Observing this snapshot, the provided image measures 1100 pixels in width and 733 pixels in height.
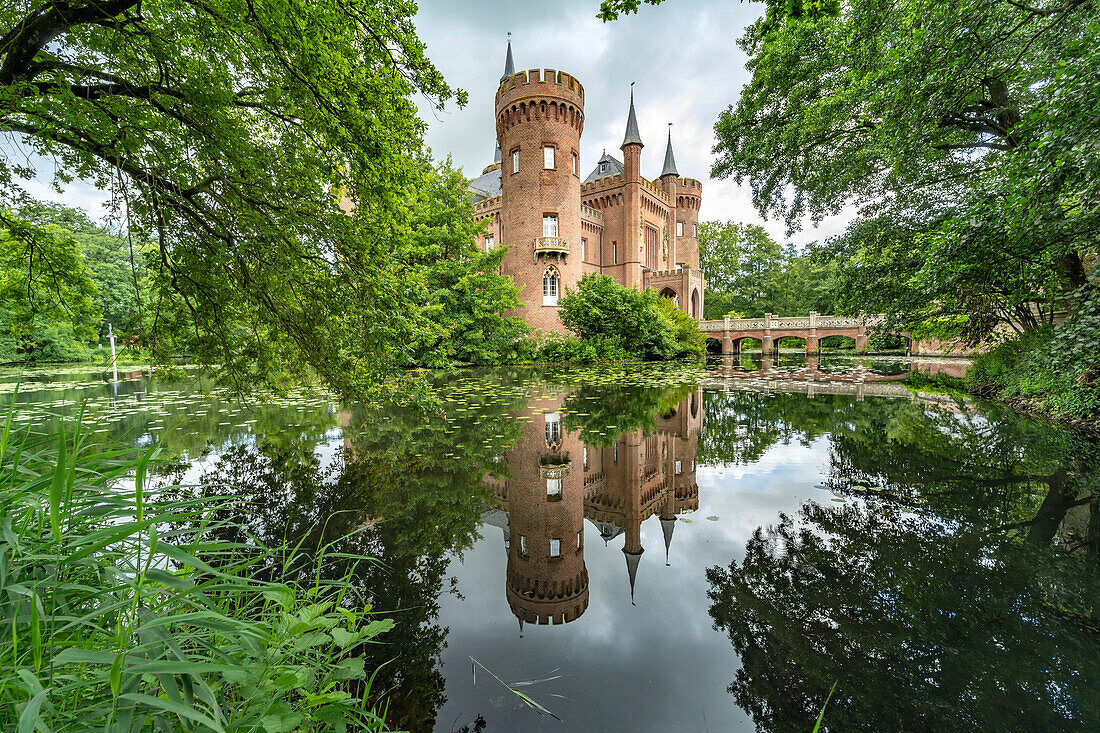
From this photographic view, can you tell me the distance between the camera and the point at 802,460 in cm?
504

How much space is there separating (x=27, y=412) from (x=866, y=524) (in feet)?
Answer: 16.6

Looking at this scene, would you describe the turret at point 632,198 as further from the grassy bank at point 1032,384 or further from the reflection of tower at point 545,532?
the reflection of tower at point 545,532

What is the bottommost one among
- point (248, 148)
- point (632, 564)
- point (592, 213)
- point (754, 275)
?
point (632, 564)

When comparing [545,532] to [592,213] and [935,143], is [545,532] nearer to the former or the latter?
[935,143]

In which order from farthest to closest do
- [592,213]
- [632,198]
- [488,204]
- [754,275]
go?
[754,275], [592,213], [632,198], [488,204]

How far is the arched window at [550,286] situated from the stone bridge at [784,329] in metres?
13.9

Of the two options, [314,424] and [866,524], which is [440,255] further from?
[866,524]

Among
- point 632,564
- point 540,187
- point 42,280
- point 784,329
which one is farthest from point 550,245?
point 632,564

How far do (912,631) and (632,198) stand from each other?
3300cm

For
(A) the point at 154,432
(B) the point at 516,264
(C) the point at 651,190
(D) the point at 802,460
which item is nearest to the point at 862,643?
(D) the point at 802,460

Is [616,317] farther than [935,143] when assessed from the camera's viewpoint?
Yes

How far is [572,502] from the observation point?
3875mm

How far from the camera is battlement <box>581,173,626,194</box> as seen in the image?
3201 cm

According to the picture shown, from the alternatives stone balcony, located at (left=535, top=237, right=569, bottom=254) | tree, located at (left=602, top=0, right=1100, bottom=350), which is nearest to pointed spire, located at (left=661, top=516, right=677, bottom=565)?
tree, located at (left=602, top=0, right=1100, bottom=350)
